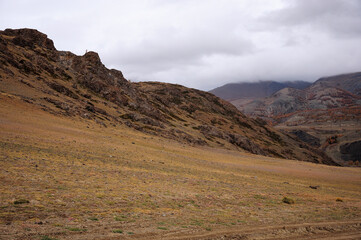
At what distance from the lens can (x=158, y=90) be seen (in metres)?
144

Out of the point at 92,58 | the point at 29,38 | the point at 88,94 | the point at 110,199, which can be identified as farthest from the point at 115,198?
the point at 29,38

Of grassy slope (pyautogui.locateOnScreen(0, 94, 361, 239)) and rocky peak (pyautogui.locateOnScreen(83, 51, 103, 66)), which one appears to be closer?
grassy slope (pyautogui.locateOnScreen(0, 94, 361, 239))

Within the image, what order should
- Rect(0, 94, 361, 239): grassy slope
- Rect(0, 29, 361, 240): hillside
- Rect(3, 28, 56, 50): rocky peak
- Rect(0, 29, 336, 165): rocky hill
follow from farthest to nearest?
Rect(3, 28, 56, 50): rocky peak
Rect(0, 29, 336, 165): rocky hill
Rect(0, 29, 361, 240): hillside
Rect(0, 94, 361, 239): grassy slope

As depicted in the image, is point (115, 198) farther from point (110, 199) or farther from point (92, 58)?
point (92, 58)

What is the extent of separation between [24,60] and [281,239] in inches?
2777

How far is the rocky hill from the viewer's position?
51.3 m

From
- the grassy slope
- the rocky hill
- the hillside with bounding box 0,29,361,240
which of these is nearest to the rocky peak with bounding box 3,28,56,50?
the rocky hill

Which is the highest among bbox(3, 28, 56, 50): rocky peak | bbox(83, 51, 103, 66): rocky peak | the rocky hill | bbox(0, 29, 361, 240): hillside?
bbox(3, 28, 56, 50): rocky peak

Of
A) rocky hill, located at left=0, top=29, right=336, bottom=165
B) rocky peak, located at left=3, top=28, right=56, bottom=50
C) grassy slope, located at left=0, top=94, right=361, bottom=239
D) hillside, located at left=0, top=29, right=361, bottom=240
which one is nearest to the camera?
grassy slope, located at left=0, top=94, right=361, bottom=239

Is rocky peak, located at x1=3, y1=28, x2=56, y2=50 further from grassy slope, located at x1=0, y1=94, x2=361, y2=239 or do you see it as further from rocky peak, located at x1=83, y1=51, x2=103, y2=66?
grassy slope, located at x1=0, y1=94, x2=361, y2=239

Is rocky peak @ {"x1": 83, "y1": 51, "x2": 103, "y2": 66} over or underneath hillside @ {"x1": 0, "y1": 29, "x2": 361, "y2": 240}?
over

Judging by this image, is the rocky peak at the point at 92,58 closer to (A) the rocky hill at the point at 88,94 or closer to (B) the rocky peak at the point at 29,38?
(A) the rocky hill at the point at 88,94

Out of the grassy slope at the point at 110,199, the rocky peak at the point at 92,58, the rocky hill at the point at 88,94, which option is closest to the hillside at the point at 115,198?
the grassy slope at the point at 110,199

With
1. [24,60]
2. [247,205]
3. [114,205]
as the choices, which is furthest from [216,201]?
[24,60]
